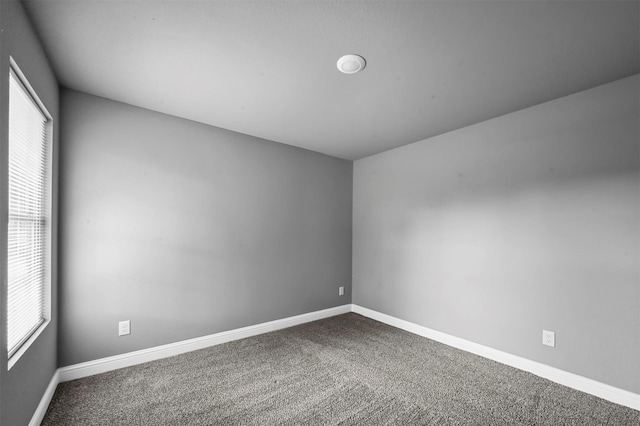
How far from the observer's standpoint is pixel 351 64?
6.74 ft

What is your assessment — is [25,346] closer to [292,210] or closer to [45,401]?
[45,401]

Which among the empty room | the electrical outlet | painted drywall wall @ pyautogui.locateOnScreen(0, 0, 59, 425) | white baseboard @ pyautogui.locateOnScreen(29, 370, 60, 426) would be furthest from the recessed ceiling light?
white baseboard @ pyautogui.locateOnScreen(29, 370, 60, 426)

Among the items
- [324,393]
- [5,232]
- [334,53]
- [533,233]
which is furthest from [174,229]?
[533,233]

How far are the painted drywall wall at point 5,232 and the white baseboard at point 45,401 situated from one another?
0.05m

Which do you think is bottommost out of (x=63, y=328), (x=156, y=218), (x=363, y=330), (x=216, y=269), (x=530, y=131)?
(x=363, y=330)

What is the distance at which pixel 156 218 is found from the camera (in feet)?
9.40

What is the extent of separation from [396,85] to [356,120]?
74 cm

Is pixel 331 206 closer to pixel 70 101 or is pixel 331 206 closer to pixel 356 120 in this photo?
pixel 356 120

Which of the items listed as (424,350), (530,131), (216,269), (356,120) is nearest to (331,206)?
(356,120)

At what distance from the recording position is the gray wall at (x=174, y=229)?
2496 millimetres

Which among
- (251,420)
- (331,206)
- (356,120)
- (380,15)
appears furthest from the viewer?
(331,206)

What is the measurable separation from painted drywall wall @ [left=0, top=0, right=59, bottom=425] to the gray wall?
22 centimetres

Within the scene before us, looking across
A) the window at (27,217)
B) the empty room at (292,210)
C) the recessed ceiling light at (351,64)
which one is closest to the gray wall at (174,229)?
the empty room at (292,210)

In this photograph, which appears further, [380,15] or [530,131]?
[530,131]
